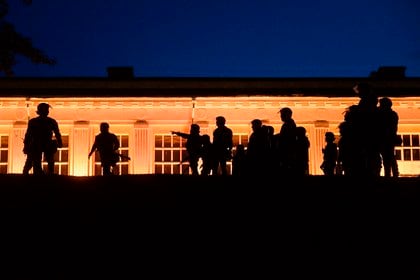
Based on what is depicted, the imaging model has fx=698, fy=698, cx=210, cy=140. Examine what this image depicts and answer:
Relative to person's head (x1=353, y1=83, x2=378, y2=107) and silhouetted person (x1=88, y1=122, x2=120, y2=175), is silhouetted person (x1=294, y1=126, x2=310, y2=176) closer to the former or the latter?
person's head (x1=353, y1=83, x2=378, y2=107)

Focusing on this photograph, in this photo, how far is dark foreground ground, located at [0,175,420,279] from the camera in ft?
26.5

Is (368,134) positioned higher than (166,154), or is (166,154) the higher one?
(166,154)

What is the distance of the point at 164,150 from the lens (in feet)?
69.8

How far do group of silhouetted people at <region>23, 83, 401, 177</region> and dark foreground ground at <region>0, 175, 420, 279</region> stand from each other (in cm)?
90

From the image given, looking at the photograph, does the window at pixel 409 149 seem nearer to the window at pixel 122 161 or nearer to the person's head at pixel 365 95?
the window at pixel 122 161

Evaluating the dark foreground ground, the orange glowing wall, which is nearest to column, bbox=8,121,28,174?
the orange glowing wall

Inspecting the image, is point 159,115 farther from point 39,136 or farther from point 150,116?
point 39,136

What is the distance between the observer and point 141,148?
21.0 metres

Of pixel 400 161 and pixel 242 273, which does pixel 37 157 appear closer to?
pixel 242 273

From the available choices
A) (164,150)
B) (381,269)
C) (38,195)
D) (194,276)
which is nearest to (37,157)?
(38,195)


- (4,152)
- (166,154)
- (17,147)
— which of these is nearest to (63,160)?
(17,147)

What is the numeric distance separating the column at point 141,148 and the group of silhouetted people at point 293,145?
681 centimetres

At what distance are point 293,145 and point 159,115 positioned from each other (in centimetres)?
965
